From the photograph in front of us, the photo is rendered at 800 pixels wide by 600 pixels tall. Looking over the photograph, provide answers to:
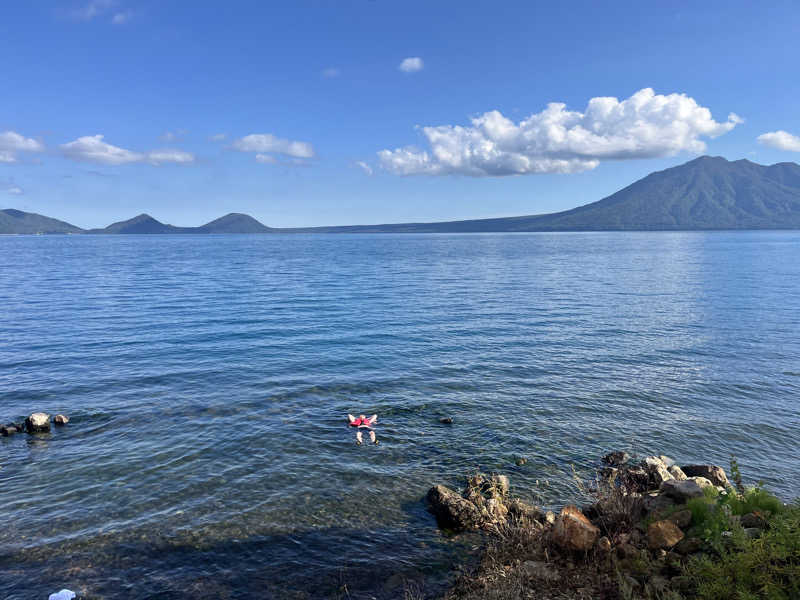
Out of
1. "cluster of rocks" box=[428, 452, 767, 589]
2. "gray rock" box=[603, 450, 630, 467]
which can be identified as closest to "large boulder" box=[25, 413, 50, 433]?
"cluster of rocks" box=[428, 452, 767, 589]

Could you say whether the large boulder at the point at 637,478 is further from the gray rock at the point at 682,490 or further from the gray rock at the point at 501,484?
the gray rock at the point at 501,484

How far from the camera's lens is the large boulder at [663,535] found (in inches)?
393

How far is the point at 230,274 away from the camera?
9038 centimetres

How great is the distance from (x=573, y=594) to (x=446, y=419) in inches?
469

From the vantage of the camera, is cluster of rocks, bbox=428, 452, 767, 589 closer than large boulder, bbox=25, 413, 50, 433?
Yes

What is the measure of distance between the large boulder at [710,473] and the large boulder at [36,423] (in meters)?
25.5

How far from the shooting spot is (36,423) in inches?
783

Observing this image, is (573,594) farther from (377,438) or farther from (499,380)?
(499,380)

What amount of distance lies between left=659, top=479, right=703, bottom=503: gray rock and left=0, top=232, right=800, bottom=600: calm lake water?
12.7ft

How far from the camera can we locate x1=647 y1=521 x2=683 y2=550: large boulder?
9.98m

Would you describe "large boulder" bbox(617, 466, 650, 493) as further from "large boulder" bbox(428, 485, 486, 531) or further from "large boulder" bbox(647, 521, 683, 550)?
"large boulder" bbox(428, 485, 486, 531)

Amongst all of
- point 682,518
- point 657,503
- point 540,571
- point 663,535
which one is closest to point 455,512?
point 540,571

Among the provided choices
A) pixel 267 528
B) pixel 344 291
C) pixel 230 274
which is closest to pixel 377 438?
pixel 267 528

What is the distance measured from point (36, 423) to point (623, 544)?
2276 cm
